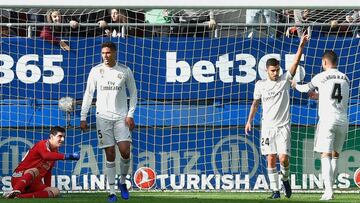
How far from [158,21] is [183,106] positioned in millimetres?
1638

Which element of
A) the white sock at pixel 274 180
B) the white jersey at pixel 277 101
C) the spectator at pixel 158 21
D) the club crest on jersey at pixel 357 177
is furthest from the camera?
the spectator at pixel 158 21

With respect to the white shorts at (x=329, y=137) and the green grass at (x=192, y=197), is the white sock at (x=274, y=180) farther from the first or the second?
the white shorts at (x=329, y=137)

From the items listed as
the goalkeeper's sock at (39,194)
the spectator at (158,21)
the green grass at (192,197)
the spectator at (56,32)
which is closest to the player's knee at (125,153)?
the green grass at (192,197)

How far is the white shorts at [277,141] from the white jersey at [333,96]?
608mm

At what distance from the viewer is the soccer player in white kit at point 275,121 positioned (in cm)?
1505

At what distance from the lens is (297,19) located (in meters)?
17.5

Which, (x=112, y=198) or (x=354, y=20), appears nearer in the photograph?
(x=112, y=198)

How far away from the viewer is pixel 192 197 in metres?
15.3

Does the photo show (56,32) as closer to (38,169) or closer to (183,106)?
(183,106)

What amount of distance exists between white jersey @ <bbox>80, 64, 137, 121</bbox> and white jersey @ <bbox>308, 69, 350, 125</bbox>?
238 cm

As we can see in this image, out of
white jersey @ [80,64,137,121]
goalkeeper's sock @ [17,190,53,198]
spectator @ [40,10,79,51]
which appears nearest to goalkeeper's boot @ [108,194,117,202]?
white jersey @ [80,64,137,121]

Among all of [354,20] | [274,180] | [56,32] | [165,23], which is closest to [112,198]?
[274,180]

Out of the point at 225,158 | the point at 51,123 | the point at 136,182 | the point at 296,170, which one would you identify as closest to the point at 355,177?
the point at 296,170

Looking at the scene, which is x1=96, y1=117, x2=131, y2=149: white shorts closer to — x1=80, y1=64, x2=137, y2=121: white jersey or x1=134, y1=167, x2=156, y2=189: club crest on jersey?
x1=80, y1=64, x2=137, y2=121: white jersey
